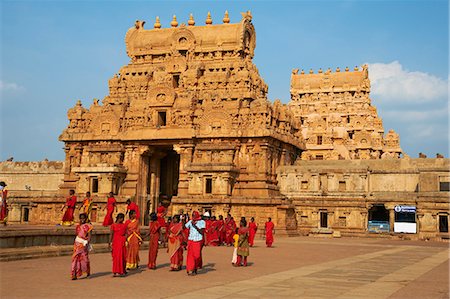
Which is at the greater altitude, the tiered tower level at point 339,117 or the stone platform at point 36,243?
the tiered tower level at point 339,117

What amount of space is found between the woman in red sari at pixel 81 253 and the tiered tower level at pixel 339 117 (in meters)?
60.2

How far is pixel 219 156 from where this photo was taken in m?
51.2

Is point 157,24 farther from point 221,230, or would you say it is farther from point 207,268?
point 207,268

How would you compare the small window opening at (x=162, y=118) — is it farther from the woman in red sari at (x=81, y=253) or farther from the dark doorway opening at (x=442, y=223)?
the woman in red sari at (x=81, y=253)

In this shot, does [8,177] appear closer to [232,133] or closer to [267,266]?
[232,133]

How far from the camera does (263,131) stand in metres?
49.4

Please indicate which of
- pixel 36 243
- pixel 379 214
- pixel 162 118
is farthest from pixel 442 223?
pixel 36 243

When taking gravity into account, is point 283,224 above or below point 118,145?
below

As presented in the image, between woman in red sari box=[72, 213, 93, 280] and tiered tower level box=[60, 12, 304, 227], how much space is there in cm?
3260

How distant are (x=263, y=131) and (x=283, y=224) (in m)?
8.42

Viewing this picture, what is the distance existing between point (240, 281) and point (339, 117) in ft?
224

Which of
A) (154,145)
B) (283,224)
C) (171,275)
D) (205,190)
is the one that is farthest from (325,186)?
(171,275)

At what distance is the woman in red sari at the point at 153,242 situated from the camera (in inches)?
704

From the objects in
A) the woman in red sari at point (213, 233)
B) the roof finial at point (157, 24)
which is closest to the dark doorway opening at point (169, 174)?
the roof finial at point (157, 24)
